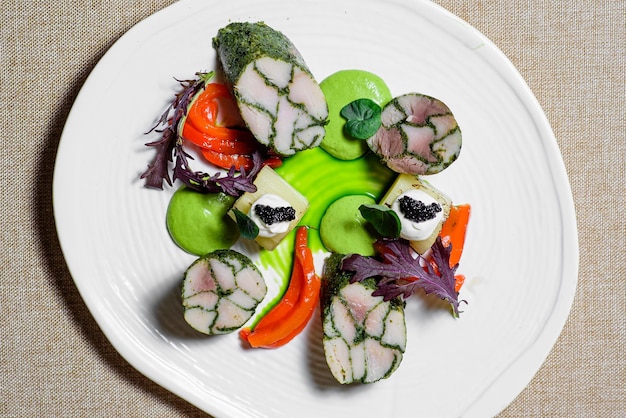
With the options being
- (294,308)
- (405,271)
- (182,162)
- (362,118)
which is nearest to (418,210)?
(405,271)

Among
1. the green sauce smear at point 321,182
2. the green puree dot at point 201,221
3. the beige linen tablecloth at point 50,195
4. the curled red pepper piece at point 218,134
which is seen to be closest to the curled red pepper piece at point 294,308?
the green sauce smear at point 321,182

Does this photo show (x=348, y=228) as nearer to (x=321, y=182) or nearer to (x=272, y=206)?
(x=321, y=182)

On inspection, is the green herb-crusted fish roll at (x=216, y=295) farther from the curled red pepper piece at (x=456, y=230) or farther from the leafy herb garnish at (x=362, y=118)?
the curled red pepper piece at (x=456, y=230)

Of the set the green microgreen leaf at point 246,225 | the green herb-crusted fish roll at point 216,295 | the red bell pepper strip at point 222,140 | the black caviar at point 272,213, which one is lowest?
the green herb-crusted fish roll at point 216,295

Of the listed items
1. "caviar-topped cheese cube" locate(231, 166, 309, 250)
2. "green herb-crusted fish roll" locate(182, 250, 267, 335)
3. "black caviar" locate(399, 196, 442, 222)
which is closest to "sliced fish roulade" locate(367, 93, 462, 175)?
"black caviar" locate(399, 196, 442, 222)

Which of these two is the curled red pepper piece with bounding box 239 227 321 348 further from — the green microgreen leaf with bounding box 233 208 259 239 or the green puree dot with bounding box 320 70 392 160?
the green puree dot with bounding box 320 70 392 160

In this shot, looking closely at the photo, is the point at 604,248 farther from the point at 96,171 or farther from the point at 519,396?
the point at 96,171
